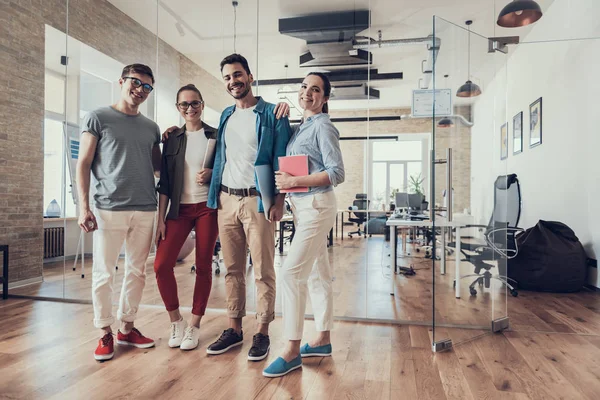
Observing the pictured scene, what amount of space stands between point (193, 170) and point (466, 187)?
171cm

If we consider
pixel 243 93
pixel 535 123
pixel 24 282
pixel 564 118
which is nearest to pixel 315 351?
→ pixel 243 93

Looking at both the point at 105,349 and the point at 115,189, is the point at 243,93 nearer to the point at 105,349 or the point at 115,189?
the point at 115,189

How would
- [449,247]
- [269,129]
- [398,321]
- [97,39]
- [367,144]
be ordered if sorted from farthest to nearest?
[97,39] → [367,144] → [398,321] → [449,247] → [269,129]

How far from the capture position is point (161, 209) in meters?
2.32

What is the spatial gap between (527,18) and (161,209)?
3198mm

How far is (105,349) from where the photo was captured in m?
2.14

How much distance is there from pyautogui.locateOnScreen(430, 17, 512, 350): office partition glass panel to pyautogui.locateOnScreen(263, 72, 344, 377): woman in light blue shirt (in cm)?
74

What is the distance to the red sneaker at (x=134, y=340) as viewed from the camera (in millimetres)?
2314

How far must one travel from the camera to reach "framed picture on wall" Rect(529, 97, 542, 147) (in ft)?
17.2

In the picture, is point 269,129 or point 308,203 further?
point 269,129

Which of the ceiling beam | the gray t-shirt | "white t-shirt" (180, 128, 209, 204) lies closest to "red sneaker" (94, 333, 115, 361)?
the gray t-shirt

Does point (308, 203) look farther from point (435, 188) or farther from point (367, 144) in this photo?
point (367, 144)

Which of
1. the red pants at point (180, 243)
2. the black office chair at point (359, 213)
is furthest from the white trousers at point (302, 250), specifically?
the black office chair at point (359, 213)

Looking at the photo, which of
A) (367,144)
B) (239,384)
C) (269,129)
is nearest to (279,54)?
(367,144)
